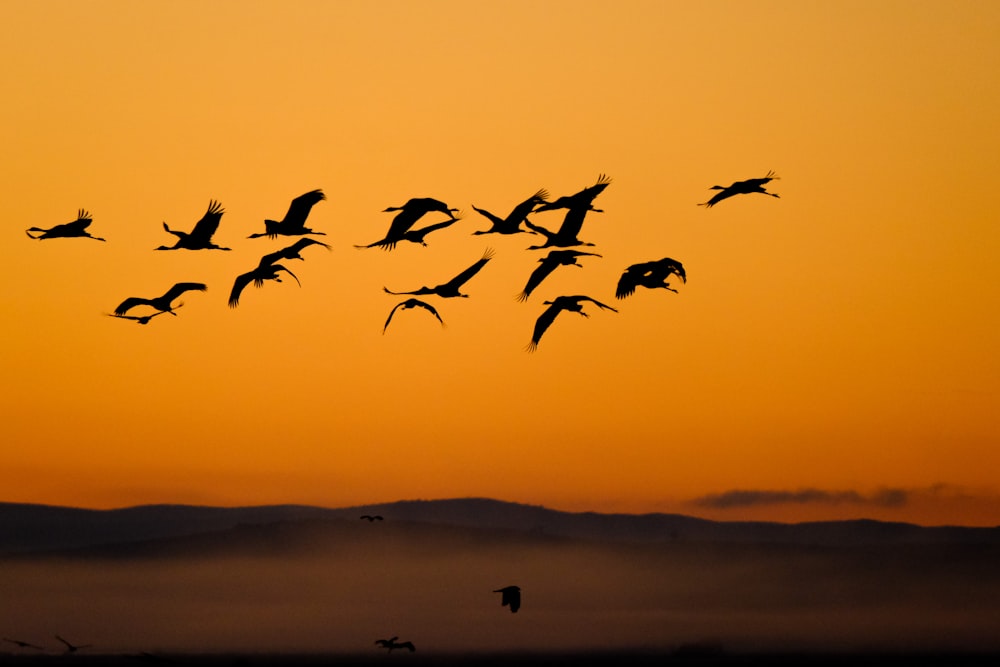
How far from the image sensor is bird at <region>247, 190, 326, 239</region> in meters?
61.3

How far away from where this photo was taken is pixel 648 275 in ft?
212

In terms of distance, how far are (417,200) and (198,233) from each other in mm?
7952

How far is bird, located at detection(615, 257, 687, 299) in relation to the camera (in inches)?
2516

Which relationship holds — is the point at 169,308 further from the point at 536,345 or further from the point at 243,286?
the point at 536,345

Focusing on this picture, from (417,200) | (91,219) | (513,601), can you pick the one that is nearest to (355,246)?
(417,200)

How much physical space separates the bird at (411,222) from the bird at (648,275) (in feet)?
26.5

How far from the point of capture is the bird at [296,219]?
201 feet

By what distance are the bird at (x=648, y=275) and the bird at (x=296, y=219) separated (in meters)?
11.0

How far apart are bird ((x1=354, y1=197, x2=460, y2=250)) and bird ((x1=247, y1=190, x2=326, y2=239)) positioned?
2.78 meters

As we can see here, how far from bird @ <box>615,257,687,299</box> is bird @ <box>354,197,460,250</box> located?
26.5 ft

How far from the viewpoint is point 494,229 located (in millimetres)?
63000

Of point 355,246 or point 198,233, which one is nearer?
point 355,246

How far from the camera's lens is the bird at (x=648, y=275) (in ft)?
210

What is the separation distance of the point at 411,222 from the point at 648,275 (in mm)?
9159
